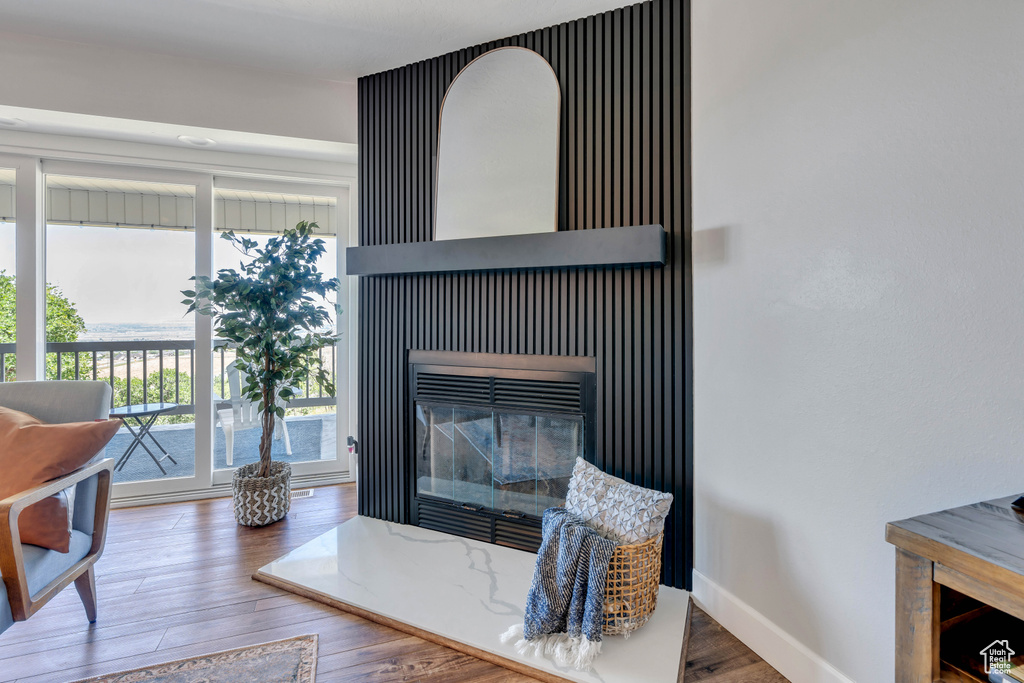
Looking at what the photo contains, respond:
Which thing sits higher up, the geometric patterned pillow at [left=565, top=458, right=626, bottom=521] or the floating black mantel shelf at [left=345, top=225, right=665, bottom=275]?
the floating black mantel shelf at [left=345, top=225, right=665, bottom=275]

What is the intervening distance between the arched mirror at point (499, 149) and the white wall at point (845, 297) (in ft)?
2.14

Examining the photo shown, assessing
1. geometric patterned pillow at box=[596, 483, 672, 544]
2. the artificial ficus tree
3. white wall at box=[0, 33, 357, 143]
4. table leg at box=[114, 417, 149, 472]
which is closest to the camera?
geometric patterned pillow at box=[596, 483, 672, 544]

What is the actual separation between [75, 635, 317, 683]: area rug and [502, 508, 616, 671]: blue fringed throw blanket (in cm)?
68

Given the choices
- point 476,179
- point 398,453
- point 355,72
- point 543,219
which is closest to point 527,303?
point 543,219

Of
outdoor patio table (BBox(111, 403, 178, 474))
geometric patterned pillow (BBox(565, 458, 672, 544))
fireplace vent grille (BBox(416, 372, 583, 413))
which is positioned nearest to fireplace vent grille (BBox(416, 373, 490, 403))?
fireplace vent grille (BBox(416, 372, 583, 413))

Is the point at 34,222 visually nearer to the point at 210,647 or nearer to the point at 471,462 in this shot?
the point at 210,647

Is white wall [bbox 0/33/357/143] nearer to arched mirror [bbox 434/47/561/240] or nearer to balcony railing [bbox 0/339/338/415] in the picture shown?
arched mirror [bbox 434/47/561/240]

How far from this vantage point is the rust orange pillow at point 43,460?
1540 mm

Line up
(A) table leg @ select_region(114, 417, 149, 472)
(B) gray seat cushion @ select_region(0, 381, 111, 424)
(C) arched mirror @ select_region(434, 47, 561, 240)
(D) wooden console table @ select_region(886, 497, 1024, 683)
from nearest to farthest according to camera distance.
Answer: (D) wooden console table @ select_region(886, 497, 1024, 683) → (B) gray seat cushion @ select_region(0, 381, 111, 424) → (C) arched mirror @ select_region(434, 47, 561, 240) → (A) table leg @ select_region(114, 417, 149, 472)

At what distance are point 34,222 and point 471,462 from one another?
2.90 m

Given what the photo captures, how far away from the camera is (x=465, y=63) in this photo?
2.46 meters

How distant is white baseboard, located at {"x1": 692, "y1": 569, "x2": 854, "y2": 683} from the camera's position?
148 cm

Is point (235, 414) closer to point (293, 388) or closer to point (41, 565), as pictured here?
point (293, 388)

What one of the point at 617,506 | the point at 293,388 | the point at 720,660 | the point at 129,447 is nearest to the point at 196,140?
the point at 293,388
